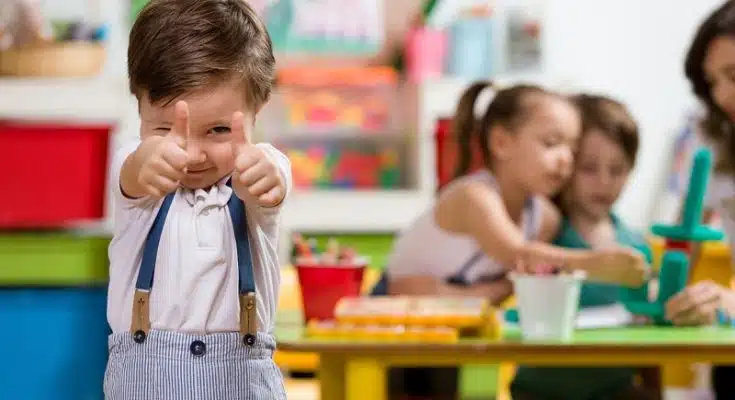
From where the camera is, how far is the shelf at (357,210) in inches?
150

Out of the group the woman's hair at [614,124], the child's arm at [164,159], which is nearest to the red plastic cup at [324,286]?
the woman's hair at [614,124]

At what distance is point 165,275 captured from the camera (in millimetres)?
970

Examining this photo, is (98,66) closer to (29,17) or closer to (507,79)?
(29,17)

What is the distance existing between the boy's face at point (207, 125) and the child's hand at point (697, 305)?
2.56 feet

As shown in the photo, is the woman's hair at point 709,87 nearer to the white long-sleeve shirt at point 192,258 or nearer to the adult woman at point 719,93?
the adult woman at point 719,93

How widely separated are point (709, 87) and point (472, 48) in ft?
6.15

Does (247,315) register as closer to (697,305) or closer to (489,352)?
(489,352)

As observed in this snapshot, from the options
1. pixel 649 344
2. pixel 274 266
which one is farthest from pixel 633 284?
pixel 274 266

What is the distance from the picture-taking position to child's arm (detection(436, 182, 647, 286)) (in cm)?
155

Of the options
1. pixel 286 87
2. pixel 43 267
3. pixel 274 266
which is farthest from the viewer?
pixel 286 87

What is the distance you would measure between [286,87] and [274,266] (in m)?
3.04

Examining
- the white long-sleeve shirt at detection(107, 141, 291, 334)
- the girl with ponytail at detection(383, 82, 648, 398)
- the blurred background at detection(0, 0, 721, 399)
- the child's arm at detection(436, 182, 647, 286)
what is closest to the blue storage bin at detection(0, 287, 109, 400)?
the blurred background at detection(0, 0, 721, 399)

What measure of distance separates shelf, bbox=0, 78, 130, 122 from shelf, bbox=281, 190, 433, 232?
0.65m

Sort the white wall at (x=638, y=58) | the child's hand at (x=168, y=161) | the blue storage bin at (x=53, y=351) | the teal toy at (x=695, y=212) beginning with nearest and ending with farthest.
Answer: the child's hand at (x=168, y=161), the teal toy at (x=695, y=212), the blue storage bin at (x=53, y=351), the white wall at (x=638, y=58)
